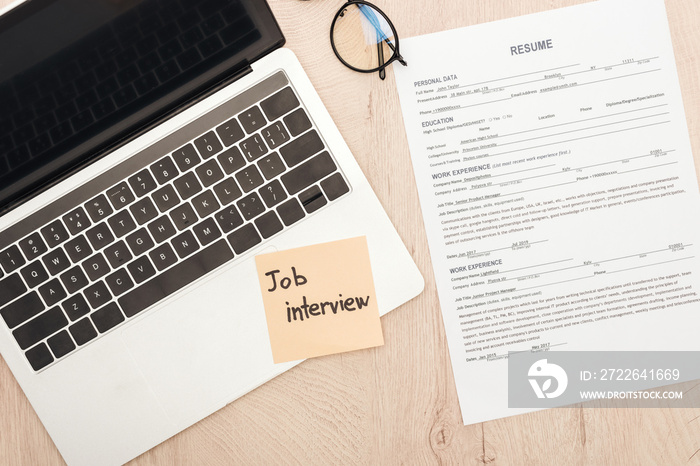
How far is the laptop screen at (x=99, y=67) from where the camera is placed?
0.54 m

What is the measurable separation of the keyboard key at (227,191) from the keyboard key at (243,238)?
0.04 metres

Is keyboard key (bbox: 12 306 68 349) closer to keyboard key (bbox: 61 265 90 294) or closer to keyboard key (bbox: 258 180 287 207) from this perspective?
keyboard key (bbox: 61 265 90 294)

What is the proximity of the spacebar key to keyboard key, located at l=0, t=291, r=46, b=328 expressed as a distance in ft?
0.32

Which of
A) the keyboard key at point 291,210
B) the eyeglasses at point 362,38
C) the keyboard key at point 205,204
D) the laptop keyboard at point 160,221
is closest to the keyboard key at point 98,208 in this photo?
the laptop keyboard at point 160,221

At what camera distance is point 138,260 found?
1.92ft

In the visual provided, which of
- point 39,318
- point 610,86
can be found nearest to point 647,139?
point 610,86

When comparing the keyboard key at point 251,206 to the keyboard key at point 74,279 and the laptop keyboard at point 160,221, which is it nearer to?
the laptop keyboard at point 160,221

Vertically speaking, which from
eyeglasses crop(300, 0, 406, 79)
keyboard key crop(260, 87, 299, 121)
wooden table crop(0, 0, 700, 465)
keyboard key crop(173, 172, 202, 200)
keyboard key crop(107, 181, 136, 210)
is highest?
eyeglasses crop(300, 0, 406, 79)

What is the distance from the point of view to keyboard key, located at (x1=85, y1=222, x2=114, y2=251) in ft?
1.92

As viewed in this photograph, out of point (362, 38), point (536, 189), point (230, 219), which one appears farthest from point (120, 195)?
point (536, 189)

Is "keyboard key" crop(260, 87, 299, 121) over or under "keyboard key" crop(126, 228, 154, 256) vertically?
over

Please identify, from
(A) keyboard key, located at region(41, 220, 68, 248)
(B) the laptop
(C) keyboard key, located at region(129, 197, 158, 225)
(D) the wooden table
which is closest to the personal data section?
(D) the wooden table

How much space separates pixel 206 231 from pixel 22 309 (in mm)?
237

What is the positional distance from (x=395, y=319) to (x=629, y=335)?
0.99ft
